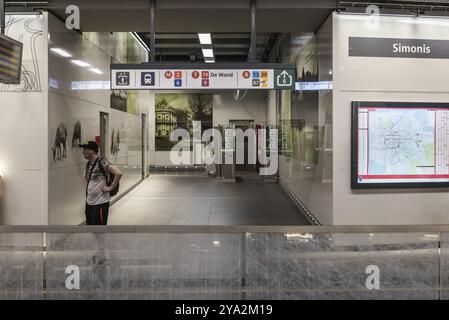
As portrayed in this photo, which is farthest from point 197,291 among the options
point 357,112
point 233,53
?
point 233,53

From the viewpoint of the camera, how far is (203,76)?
5102 mm

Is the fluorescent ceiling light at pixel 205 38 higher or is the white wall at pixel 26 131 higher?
the fluorescent ceiling light at pixel 205 38

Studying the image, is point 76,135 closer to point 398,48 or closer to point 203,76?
point 203,76

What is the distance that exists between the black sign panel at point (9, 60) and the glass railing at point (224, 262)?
6.94 ft

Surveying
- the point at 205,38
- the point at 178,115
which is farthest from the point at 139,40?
the point at 178,115

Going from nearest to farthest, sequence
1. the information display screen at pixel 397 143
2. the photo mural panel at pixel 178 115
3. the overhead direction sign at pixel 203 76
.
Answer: the overhead direction sign at pixel 203 76
the information display screen at pixel 397 143
the photo mural panel at pixel 178 115

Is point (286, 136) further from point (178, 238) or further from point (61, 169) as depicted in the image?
point (178, 238)

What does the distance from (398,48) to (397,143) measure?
1.27 meters

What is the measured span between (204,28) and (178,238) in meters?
4.35

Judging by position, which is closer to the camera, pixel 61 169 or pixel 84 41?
pixel 61 169

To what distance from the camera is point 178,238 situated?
10.6 feet

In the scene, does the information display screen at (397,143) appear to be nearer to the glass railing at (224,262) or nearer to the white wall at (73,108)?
the glass railing at (224,262)

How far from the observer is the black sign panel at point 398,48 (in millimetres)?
5855

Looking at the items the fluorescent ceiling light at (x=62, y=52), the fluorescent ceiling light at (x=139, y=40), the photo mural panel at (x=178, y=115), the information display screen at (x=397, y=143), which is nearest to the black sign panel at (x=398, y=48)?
the information display screen at (x=397, y=143)
